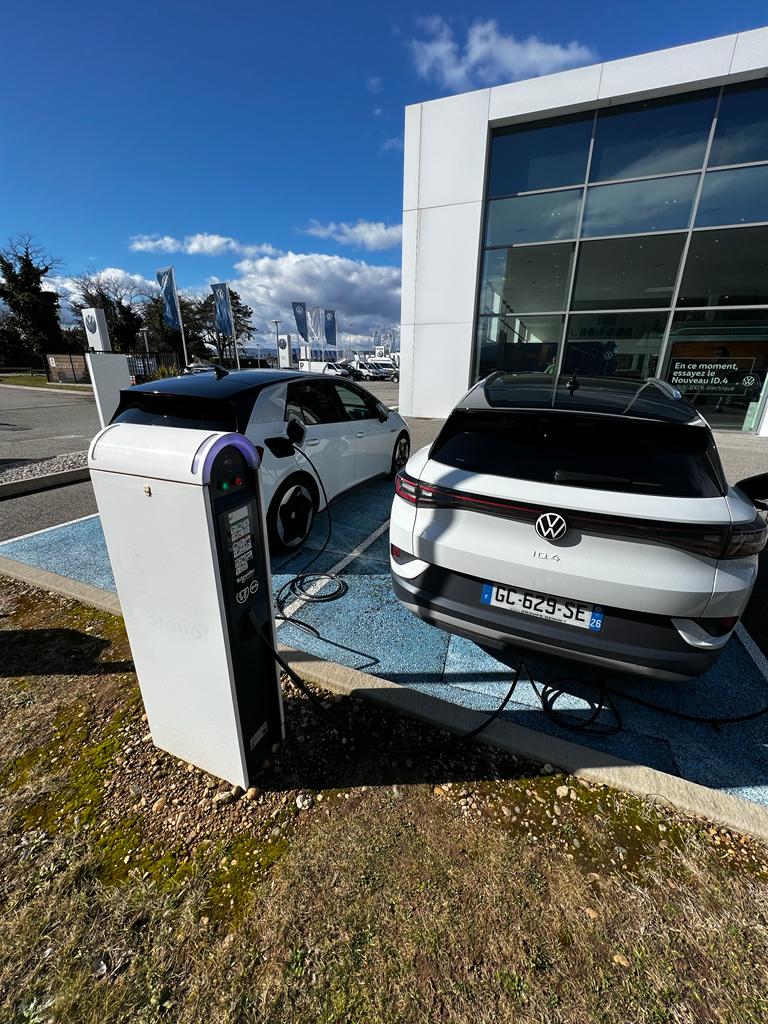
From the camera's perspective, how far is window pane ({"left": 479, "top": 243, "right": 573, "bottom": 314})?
11.6 meters

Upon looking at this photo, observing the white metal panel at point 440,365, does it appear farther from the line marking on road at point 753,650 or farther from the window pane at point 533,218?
the line marking on road at point 753,650

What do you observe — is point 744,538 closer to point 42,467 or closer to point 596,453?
point 596,453

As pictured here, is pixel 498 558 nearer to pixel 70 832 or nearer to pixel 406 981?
pixel 406 981

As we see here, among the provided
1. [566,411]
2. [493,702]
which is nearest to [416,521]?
[566,411]

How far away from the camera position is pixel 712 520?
1844 mm

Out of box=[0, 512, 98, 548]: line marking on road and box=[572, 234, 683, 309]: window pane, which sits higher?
box=[572, 234, 683, 309]: window pane

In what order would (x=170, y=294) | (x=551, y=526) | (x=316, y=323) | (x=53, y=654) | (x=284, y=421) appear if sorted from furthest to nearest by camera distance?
(x=316, y=323) < (x=170, y=294) < (x=284, y=421) < (x=53, y=654) < (x=551, y=526)

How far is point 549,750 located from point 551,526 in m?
1.07

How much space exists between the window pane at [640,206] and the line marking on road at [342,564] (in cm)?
1083

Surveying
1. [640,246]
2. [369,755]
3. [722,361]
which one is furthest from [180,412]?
[722,361]

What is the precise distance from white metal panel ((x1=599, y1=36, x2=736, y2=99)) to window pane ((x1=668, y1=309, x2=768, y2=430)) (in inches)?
185

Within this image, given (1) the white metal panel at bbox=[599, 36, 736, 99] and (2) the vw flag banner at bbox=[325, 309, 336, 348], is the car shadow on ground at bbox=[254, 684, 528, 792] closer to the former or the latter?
(1) the white metal panel at bbox=[599, 36, 736, 99]

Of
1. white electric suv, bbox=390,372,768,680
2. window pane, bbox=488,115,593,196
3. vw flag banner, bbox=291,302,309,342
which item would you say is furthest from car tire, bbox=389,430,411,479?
vw flag banner, bbox=291,302,309,342

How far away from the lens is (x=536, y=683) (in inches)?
105
